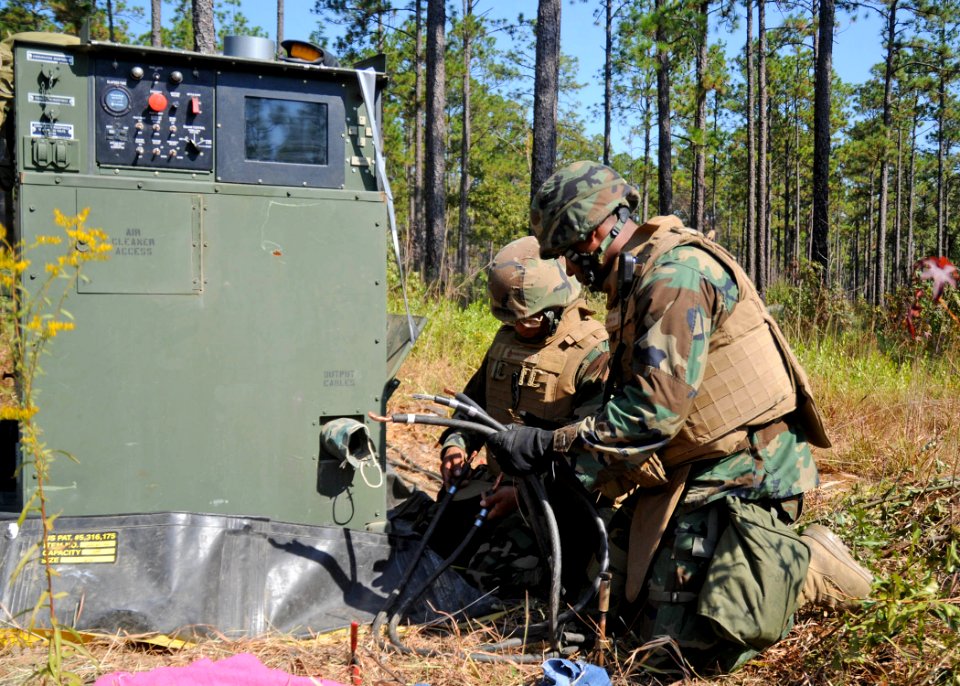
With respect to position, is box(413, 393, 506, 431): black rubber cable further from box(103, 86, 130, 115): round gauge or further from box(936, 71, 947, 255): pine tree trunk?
box(936, 71, 947, 255): pine tree trunk

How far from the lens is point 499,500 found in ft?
11.1

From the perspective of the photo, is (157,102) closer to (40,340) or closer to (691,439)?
(40,340)

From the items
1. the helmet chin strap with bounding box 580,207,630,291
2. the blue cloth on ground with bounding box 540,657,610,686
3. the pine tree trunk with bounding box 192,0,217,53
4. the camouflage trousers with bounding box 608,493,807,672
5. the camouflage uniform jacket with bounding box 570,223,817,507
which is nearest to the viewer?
the blue cloth on ground with bounding box 540,657,610,686

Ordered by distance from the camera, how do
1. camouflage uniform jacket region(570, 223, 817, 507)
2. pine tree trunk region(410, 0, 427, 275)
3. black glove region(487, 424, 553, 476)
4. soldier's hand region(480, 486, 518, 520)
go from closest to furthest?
camouflage uniform jacket region(570, 223, 817, 507), black glove region(487, 424, 553, 476), soldier's hand region(480, 486, 518, 520), pine tree trunk region(410, 0, 427, 275)

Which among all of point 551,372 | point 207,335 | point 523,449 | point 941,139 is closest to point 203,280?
point 207,335

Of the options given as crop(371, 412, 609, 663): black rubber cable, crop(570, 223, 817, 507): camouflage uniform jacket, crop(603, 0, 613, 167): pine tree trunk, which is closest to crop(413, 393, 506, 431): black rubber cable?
crop(371, 412, 609, 663): black rubber cable

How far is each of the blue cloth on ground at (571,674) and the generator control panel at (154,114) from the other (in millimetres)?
2297

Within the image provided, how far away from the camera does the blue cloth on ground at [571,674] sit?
8.01ft

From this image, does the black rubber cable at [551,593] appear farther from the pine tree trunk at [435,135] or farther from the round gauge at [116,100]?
the pine tree trunk at [435,135]

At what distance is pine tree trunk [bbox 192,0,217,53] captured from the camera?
8594 mm

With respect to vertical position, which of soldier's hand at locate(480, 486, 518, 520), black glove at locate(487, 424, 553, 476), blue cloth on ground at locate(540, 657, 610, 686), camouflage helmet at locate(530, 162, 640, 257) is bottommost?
blue cloth on ground at locate(540, 657, 610, 686)

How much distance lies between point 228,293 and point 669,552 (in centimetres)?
197

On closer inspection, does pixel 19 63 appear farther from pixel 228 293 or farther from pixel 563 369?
pixel 563 369

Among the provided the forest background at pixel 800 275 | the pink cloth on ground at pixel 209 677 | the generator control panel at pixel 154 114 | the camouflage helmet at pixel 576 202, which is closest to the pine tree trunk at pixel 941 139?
the forest background at pixel 800 275
